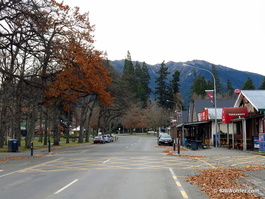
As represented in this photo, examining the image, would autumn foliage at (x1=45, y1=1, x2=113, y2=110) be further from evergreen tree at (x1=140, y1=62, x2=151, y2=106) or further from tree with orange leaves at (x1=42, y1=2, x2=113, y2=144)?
evergreen tree at (x1=140, y1=62, x2=151, y2=106)

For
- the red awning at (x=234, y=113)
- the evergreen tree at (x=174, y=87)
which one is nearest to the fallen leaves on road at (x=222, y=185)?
the red awning at (x=234, y=113)

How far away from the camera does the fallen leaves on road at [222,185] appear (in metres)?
9.05

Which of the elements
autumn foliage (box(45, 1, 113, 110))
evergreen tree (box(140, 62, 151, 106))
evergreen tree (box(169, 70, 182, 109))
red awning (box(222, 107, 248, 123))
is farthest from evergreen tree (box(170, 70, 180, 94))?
red awning (box(222, 107, 248, 123))

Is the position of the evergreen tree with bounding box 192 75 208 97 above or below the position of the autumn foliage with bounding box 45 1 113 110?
above

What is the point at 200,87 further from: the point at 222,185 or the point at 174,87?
the point at 222,185

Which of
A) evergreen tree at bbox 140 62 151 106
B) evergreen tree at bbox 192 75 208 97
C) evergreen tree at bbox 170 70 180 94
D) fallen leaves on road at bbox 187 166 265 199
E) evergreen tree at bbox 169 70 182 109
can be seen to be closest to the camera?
fallen leaves on road at bbox 187 166 265 199

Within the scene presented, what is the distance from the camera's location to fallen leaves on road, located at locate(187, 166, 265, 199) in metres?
9.05

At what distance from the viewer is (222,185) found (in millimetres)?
10750

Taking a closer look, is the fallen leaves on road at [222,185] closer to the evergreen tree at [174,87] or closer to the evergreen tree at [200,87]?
the evergreen tree at [200,87]

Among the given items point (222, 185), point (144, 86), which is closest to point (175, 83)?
point (144, 86)

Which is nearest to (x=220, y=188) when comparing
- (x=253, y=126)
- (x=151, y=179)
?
(x=151, y=179)

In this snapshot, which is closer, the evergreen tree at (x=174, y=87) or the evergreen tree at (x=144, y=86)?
the evergreen tree at (x=174, y=87)

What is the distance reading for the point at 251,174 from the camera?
1350cm

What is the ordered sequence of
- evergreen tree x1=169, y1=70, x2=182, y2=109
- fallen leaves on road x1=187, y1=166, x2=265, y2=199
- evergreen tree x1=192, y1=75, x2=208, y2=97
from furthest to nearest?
evergreen tree x1=169, y1=70, x2=182, y2=109 < evergreen tree x1=192, y1=75, x2=208, y2=97 < fallen leaves on road x1=187, y1=166, x2=265, y2=199
